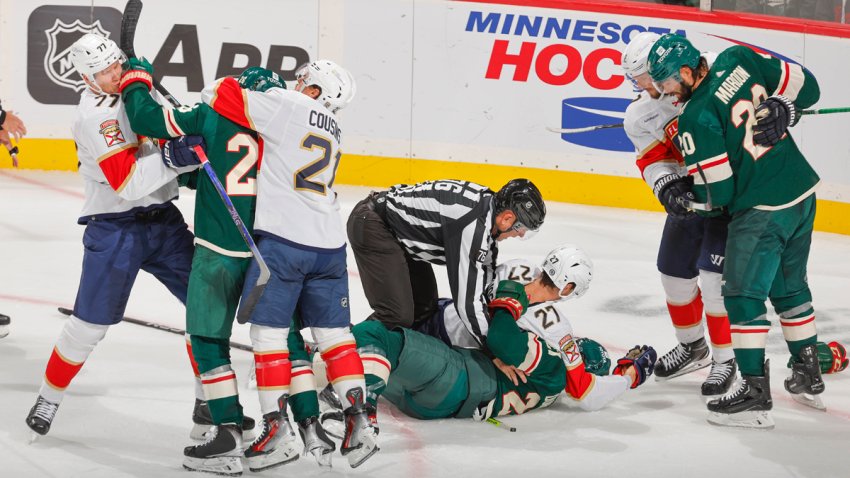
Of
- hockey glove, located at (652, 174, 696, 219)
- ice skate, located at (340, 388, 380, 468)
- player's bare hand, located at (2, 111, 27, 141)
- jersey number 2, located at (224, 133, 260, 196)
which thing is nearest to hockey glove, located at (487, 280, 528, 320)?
ice skate, located at (340, 388, 380, 468)

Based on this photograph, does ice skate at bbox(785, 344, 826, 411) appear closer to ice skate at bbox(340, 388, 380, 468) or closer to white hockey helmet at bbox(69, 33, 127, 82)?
ice skate at bbox(340, 388, 380, 468)

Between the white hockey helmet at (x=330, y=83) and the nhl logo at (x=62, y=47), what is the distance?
474 cm

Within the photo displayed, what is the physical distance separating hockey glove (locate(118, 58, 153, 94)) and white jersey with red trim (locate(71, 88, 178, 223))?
4.5 inches

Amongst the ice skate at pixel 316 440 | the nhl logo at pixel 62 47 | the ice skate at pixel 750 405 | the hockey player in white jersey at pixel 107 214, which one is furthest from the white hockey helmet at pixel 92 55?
the nhl logo at pixel 62 47

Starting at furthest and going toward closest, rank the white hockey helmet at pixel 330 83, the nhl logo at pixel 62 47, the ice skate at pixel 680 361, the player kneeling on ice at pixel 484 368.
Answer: the nhl logo at pixel 62 47, the ice skate at pixel 680 361, the player kneeling on ice at pixel 484 368, the white hockey helmet at pixel 330 83

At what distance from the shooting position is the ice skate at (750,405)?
4898 mm

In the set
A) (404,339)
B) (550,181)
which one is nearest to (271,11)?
(550,181)

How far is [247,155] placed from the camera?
4289 millimetres

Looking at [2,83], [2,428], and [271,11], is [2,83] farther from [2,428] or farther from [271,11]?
[2,428]

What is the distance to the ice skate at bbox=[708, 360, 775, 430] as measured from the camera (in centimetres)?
490

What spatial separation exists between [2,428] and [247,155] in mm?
1440

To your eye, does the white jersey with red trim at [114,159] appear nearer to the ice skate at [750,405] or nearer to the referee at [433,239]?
the referee at [433,239]

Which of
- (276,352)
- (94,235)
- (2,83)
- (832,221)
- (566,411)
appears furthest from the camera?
(2,83)

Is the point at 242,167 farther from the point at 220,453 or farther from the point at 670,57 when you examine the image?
the point at 670,57
